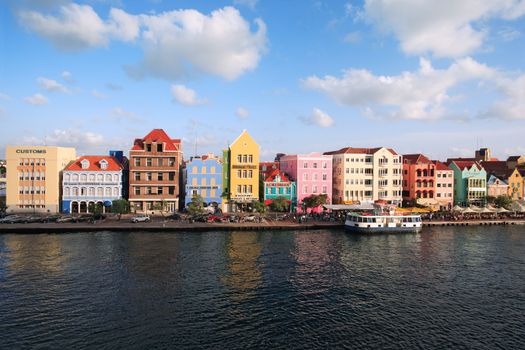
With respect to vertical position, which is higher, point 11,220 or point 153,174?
point 153,174

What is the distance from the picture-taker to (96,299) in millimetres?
36781

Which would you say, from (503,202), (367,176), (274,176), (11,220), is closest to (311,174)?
(274,176)


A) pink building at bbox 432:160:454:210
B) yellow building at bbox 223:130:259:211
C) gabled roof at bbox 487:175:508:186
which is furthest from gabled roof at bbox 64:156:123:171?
gabled roof at bbox 487:175:508:186

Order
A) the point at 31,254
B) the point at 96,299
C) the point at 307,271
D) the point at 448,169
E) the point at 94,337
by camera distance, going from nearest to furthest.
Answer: the point at 94,337 → the point at 96,299 → the point at 307,271 → the point at 31,254 → the point at 448,169

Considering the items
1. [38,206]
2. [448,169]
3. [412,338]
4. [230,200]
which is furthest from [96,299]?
[448,169]

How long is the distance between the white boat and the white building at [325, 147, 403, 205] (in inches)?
807

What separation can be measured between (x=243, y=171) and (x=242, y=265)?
45305 millimetres

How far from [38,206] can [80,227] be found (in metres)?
24.3

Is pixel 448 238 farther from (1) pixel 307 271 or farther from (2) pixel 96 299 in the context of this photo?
(2) pixel 96 299

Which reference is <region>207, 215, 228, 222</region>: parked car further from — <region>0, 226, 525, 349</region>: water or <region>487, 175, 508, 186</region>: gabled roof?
<region>487, 175, 508, 186</region>: gabled roof

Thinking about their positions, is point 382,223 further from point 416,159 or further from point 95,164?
point 95,164

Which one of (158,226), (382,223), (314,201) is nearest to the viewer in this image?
(158,226)

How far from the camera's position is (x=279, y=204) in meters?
88.8

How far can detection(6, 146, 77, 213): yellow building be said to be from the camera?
88.1 metres
